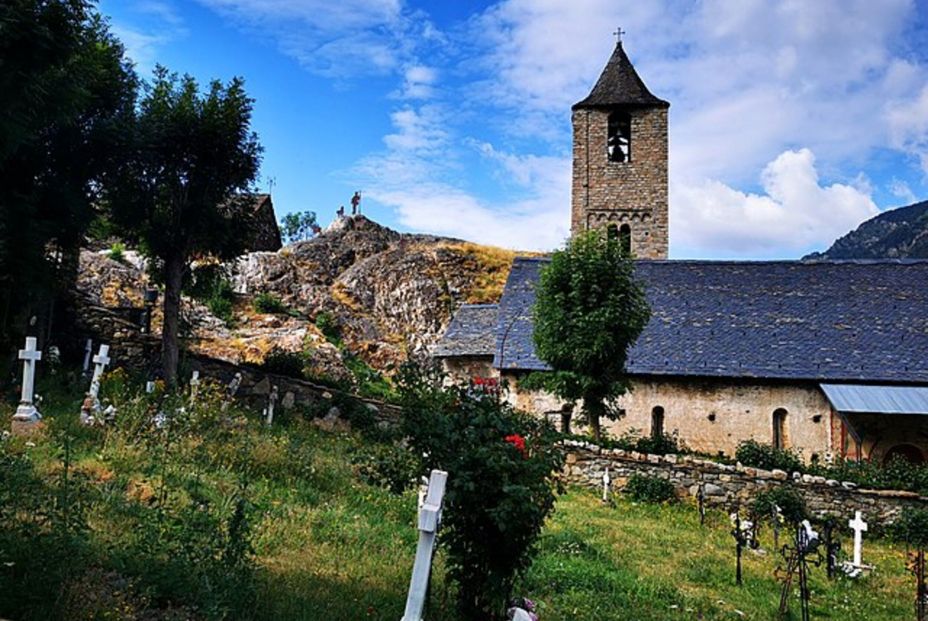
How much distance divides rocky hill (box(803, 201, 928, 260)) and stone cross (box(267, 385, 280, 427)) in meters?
102

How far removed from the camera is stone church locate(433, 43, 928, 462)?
20516 mm

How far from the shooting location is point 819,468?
17031 mm

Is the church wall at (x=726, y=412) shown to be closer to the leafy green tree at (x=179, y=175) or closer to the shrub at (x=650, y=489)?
the shrub at (x=650, y=489)

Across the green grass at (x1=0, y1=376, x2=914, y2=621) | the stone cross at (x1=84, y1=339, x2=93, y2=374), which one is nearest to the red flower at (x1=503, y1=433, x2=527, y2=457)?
the green grass at (x1=0, y1=376, x2=914, y2=621)

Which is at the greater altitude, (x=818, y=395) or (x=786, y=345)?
(x=786, y=345)

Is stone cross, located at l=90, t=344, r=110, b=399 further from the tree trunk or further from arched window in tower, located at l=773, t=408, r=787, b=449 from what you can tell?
arched window in tower, located at l=773, t=408, r=787, b=449

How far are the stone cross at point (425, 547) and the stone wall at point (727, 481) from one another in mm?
12519

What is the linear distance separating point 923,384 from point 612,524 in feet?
44.6

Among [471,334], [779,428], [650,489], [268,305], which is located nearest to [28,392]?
[650,489]

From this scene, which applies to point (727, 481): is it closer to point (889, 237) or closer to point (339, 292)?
point (339, 292)

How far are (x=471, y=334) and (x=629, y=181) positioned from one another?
36.2 ft

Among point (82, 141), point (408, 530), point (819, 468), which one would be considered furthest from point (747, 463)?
point (82, 141)

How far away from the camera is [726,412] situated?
2164 cm

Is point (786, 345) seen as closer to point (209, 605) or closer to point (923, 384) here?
point (923, 384)
